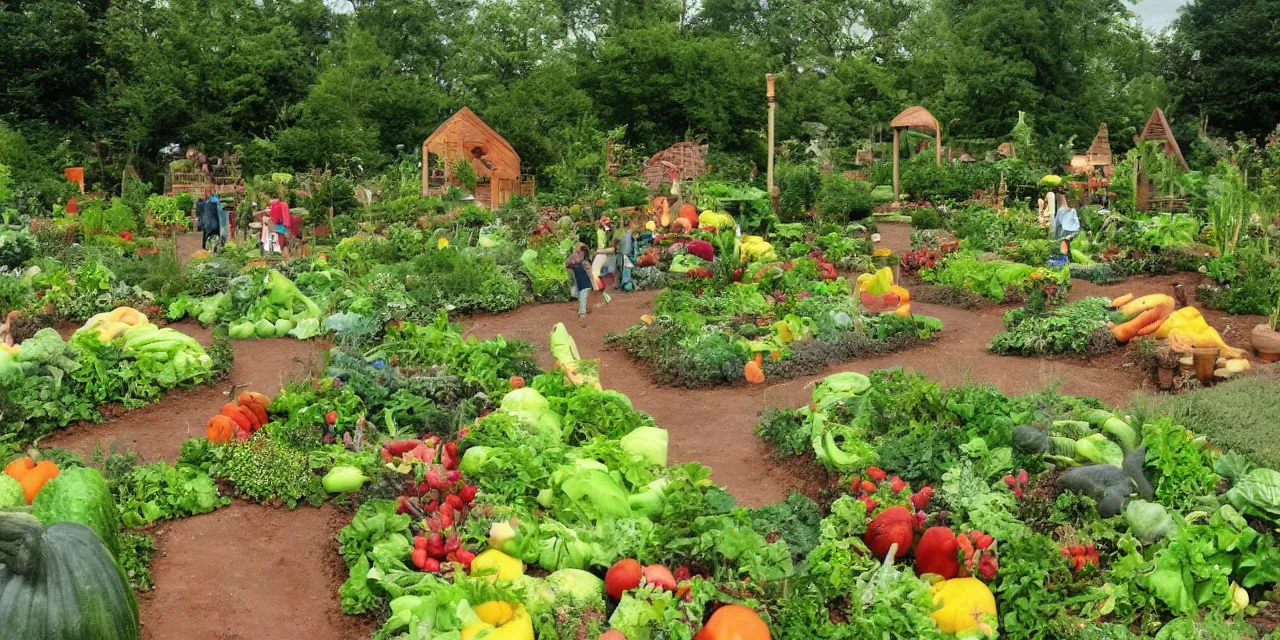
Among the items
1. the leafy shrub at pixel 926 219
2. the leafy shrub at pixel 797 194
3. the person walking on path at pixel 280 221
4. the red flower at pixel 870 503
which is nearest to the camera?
the red flower at pixel 870 503

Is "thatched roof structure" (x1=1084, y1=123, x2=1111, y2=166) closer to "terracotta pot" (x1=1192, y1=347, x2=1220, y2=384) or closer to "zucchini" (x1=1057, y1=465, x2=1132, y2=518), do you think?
"terracotta pot" (x1=1192, y1=347, x2=1220, y2=384)

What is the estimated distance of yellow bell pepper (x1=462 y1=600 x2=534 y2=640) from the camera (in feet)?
18.6

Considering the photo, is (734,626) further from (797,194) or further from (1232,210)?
(797,194)

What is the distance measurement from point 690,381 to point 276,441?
447 centimetres

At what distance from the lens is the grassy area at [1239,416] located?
24.6 ft

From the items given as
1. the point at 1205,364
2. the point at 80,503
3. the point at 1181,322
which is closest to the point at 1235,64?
the point at 1181,322

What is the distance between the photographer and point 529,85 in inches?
1225

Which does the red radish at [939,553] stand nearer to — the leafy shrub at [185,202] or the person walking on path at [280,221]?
the person walking on path at [280,221]

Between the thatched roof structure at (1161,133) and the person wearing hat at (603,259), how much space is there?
13981 mm

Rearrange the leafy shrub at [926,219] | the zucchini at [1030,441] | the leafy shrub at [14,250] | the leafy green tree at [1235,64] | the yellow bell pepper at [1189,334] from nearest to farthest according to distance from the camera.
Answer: the zucchini at [1030,441] < the yellow bell pepper at [1189,334] < the leafy shrub at [14,250] < the leafy shrub at [926,219] < the leafy green tree at [1235,64]

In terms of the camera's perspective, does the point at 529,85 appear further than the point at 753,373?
Yes

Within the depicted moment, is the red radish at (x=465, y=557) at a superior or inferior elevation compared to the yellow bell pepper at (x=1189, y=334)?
inferior

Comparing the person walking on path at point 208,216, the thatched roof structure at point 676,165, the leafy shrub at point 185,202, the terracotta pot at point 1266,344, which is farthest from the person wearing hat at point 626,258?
the leafy shrub at point 185,202

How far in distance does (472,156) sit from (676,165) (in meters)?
4.49
